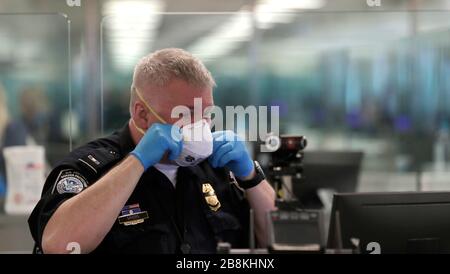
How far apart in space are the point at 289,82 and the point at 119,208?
7.92 feet

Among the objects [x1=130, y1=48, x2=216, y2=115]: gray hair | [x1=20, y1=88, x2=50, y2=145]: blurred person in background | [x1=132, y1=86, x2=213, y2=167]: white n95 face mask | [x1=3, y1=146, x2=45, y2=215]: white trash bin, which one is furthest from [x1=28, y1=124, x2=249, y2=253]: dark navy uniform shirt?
[x1=20, y1=88, x2=50, y2=145]: blurred person in background

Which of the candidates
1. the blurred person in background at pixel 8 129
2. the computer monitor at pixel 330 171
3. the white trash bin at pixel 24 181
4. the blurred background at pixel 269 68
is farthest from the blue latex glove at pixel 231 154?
the blurred person in background at pixel 8 129

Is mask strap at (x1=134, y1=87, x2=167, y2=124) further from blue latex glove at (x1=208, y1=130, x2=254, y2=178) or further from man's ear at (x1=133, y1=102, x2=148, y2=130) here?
blue latex glove at (x1=208, y1=130, x2=254, y2=178)

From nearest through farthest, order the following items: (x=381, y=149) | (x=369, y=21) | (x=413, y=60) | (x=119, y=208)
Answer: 1. (x=119, y=208)
2. (x=369, y=21)
3. (x=413, y=60)
4. (x=381, y=149)

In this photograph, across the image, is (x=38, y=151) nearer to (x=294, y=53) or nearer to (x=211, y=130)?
(x=211, y=130)

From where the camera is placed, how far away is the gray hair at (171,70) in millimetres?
1560

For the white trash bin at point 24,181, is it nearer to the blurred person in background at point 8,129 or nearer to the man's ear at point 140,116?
the blurred person in background at point 8,129

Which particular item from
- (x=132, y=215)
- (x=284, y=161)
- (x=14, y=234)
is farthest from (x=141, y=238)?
(x=14, y=234)

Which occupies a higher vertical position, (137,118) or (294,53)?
(294,53)

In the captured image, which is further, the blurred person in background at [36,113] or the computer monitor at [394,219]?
the blurred person in background at [36,113]
